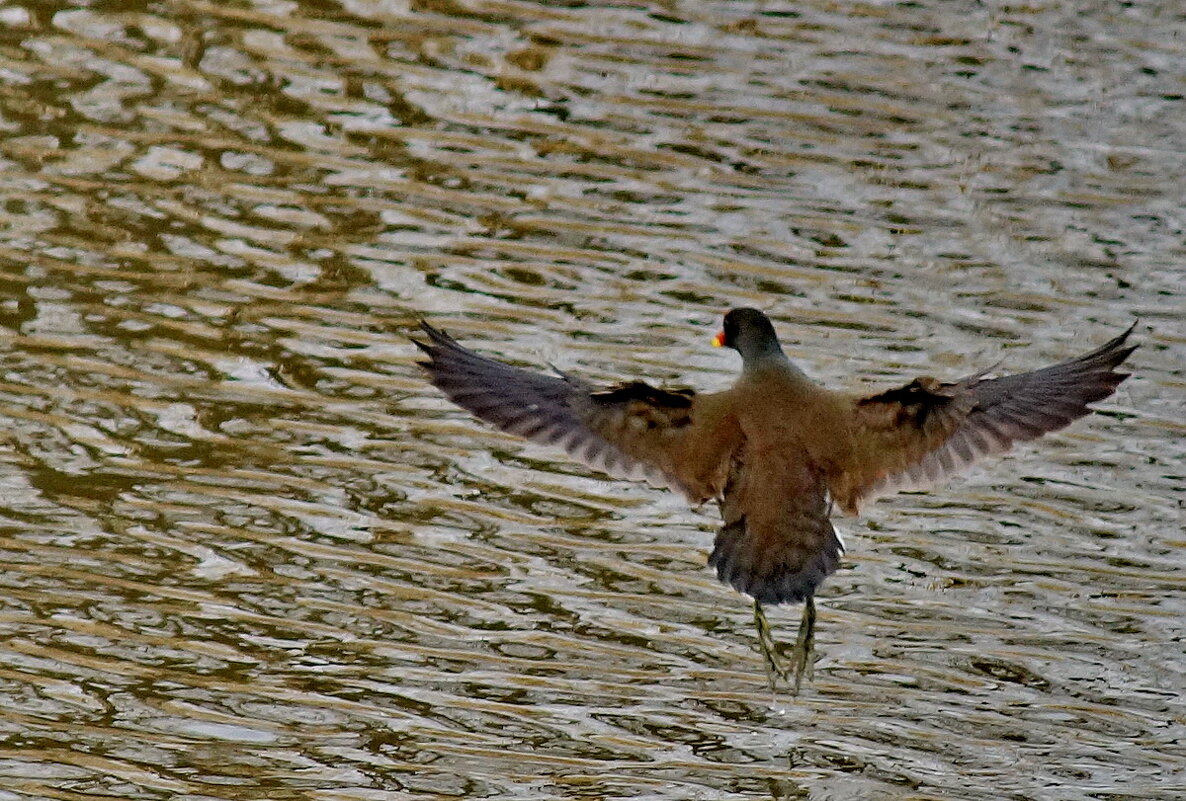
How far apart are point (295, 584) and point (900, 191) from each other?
Result: 455cm

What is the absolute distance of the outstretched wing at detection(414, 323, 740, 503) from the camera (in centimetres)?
699

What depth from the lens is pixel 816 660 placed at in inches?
291

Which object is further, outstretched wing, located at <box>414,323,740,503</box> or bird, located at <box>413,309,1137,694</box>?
outstretched wing, located at <box>414,323,740,503</box>

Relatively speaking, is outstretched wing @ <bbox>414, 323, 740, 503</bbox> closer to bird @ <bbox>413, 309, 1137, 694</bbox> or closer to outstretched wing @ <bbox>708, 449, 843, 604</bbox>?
bird @ <bbox>413, 309, 1137, 694</bbox>

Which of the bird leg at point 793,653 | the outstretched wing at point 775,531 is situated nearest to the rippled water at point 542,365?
the bird leg at point 793,653

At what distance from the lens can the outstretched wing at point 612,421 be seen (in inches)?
275

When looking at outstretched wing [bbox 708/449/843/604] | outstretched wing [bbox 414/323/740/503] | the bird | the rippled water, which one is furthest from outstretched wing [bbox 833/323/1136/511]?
the rippled water

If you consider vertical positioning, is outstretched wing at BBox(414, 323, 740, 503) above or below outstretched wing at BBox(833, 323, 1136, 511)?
below

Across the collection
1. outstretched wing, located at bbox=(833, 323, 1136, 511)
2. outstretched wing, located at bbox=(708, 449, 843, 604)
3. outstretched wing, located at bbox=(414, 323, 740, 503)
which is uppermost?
outstretched wing, located at bbox=(833, 323, 1136, 511)

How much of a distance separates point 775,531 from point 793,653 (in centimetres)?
62

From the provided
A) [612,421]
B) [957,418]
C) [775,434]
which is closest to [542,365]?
[612,421]

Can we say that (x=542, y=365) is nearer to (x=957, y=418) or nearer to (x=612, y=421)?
(x=612, y=421)

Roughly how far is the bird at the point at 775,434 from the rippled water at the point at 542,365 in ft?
1.94

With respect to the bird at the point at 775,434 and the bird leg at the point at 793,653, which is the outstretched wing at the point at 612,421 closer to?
the bird at the point at 775,434
